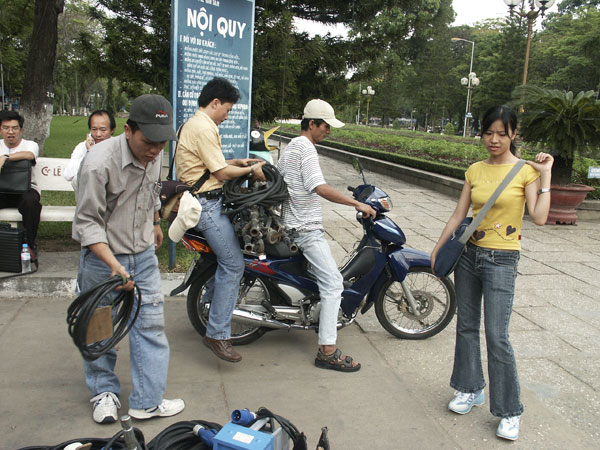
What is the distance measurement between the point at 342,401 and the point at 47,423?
170 centimetres

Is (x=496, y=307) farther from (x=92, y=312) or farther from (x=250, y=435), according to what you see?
(x=92, y=312)

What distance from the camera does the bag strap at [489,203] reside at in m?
3.03

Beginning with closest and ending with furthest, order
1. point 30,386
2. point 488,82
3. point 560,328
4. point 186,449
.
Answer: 1. point 186,449
2. point 30,386
3. point 560,328
4. point 488,82

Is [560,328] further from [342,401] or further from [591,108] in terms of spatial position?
[591,108]

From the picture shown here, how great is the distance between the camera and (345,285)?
4133mm

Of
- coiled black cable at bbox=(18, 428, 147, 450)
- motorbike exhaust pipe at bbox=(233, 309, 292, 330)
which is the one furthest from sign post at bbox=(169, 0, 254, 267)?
coiled black cable at bbox=(18, 428, 147, 450)

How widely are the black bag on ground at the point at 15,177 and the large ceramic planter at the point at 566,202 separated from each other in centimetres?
774

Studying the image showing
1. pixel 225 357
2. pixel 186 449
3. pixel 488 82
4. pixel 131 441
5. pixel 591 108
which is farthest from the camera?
pixel 488 82

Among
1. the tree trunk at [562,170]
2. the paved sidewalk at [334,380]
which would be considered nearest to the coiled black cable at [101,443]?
the paved sidewalk at [334,380]

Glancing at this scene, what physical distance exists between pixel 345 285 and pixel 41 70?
8302 millimetres

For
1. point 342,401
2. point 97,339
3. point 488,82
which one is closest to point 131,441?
point 97,339

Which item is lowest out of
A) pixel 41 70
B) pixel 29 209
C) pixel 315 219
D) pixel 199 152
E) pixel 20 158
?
pixel 29 209

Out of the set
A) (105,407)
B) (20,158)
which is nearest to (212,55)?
(20,158)

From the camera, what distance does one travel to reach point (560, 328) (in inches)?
189
